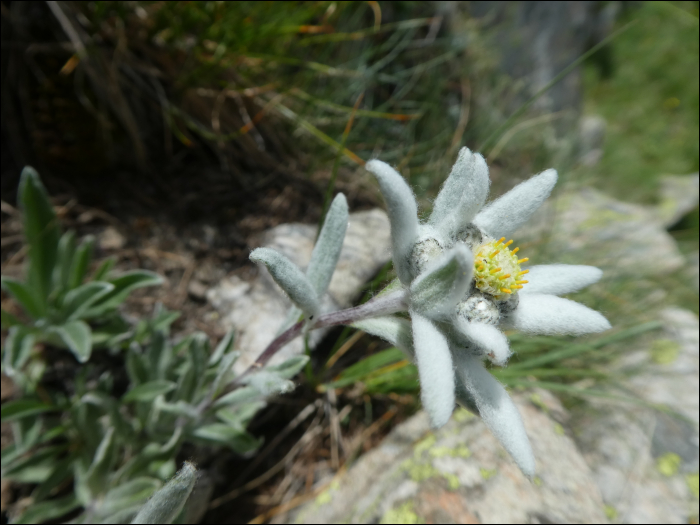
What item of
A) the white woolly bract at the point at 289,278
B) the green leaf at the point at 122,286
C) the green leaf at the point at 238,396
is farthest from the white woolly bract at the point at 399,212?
the green leaf at the point at 122,286

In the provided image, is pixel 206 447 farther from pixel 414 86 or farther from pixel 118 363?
pixel 414 86

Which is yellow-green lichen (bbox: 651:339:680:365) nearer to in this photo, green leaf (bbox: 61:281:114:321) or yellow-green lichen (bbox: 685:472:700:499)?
yellow-green lichen (bbox: 685:472:700:499)

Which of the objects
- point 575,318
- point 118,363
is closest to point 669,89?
point 575,318

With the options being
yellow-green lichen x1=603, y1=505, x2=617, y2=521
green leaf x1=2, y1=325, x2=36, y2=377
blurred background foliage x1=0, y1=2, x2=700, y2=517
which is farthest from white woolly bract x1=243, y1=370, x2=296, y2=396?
yellow-green lichen x1=603, y1=505, x2=617, y2=521

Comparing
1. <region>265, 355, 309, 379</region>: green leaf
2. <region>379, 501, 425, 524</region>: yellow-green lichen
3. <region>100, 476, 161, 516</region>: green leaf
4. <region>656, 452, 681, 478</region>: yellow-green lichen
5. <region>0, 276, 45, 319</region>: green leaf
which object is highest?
<region>0, 276, 45, 319</region>: green leaf

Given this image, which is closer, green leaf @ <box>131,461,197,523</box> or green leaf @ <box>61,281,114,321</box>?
green leaf @ <box>131,461,197,523</box>

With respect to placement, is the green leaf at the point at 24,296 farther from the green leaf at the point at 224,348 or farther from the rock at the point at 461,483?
the rock at the point at 461,483
